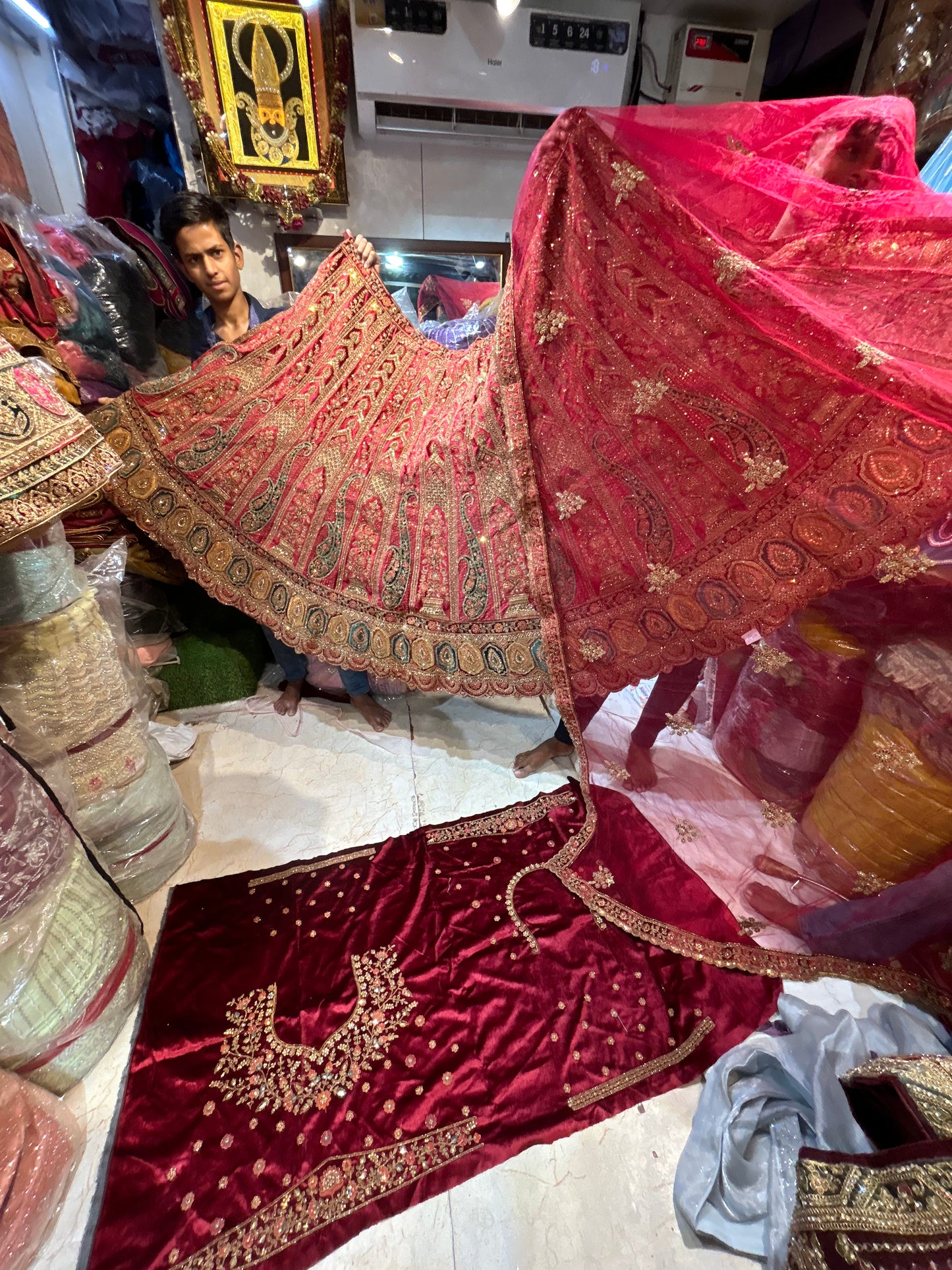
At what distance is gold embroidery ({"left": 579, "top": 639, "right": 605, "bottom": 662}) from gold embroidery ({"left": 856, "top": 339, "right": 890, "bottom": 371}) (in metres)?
0.58

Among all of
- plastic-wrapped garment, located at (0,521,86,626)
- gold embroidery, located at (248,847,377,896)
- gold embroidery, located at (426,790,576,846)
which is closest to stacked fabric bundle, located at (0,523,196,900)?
plastic-wrapped garment, located at (0,521,86,626)

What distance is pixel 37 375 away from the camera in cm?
78

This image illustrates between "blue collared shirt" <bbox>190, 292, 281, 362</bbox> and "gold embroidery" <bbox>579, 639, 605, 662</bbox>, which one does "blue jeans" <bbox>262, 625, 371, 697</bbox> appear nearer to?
"gold embroidery" <bbox>579, 639, 605, 662</bbox>

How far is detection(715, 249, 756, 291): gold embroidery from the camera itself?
30.7 inches

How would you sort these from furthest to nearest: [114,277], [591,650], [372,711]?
[372,711]
[114,277]
[591,650]

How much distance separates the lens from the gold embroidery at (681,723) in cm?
104


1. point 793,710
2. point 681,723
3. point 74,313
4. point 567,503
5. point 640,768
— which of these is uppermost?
point 74,313

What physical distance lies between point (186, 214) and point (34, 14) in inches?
49.5

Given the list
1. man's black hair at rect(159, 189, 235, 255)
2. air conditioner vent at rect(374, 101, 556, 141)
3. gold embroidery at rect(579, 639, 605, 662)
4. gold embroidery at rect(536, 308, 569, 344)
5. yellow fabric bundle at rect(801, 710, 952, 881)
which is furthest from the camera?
air conditioner vent at rect(374, 101, 556, 141)

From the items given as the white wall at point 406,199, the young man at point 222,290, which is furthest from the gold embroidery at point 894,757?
A: the white wall at point 406,199

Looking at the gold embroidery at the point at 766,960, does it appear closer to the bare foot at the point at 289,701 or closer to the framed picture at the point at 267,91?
the bare foot at the point at 289,701

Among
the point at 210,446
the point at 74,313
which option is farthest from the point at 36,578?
the point at 74,313

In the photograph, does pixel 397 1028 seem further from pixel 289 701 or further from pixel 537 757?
pixel 289 701

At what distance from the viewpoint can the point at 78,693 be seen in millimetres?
960
